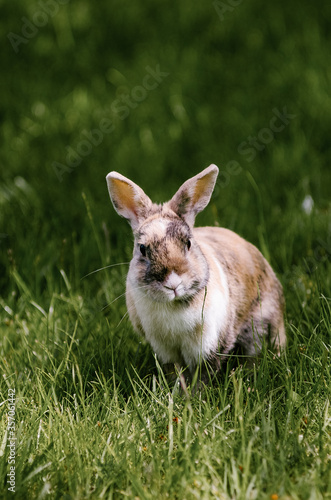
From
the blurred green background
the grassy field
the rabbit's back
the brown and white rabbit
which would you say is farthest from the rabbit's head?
the blurred green background

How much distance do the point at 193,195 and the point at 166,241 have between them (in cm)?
39

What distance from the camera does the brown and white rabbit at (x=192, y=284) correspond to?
3.27 metres

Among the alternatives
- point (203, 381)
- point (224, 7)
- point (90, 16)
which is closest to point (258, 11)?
point (224, 7)

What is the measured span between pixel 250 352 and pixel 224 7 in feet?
16.6

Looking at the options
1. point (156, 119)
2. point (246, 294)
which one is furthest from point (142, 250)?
point (156, 119)

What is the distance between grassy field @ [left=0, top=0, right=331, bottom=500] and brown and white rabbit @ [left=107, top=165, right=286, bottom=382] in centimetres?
18

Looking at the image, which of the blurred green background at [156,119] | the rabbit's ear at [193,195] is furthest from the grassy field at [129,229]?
the rabbit's ear at [193,195]

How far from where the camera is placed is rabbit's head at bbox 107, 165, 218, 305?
321 cm

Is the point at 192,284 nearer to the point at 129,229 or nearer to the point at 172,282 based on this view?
the point at 172,282

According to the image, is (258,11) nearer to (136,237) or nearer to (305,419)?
(136,237)

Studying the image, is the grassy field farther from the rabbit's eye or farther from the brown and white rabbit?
the rabbit's eye

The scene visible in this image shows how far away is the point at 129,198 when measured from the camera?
11.8 feet

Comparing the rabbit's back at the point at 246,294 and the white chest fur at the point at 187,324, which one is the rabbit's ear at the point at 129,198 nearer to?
the rabbit's back at the point at 246,294

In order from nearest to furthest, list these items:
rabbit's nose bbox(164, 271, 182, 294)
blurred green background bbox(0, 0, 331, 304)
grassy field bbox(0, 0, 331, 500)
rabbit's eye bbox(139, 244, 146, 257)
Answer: grassy field bbox(0, 0, 331, 500), rabbit's nose bbox(164, 271, 182, 294), rabbit's eye bbox(139, 244, 146, 257), blurred green background bbox(0, 0, 331, 304)
